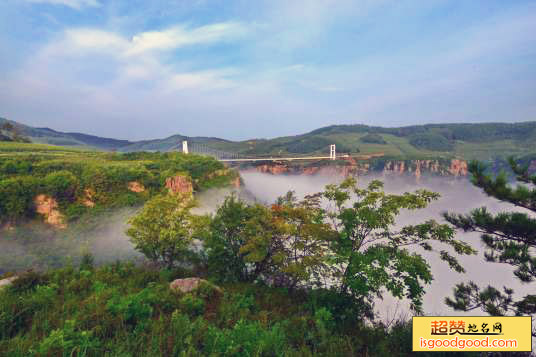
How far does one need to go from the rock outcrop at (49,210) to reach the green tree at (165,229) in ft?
192

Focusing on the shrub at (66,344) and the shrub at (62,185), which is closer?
the shrub at (66,344)

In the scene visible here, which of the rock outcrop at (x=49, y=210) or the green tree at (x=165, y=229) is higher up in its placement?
the green tree at (x=165, y=229)

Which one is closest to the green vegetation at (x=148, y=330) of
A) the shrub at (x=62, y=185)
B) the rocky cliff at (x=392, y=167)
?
the shrub at (x=62, y=185)

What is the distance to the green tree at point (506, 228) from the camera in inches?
359

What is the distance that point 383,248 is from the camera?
33.0 ft

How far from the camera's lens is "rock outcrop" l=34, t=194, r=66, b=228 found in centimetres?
6175

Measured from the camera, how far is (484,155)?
164 meters

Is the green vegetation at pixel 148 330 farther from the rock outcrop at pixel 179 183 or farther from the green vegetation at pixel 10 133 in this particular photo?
the green vegetation at pixel 10 133

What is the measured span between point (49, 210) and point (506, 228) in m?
84.8

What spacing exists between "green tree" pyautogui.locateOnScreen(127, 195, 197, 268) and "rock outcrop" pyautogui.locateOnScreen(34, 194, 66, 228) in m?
58.4

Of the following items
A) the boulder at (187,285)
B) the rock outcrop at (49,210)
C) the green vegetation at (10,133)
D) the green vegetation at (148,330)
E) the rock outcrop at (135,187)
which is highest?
the green vegetation at (10,133)

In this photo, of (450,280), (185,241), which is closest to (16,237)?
(185,241)

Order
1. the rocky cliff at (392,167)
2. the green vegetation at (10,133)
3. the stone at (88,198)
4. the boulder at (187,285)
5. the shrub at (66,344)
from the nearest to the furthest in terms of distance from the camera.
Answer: the shrub at (66,344) → the boulder at (187,285) → the stone at (88,198) → the green vegetation at (10,133) → the rocky cliff at (392,167)

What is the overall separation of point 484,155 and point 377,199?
20977cm
